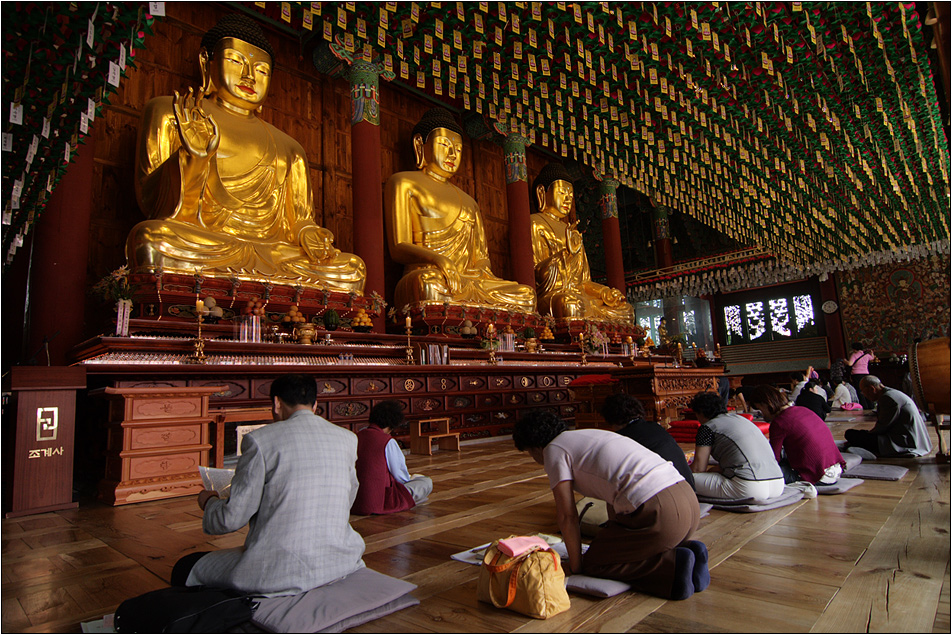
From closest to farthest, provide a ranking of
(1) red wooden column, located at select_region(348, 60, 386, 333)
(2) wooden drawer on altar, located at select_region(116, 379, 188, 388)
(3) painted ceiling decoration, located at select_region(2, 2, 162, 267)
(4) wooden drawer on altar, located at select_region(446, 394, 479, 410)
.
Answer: (3) painted ceiling decoration, located at select_region(2, 2, 162, 267), (2) wooden drawer on altar, located at select_region(116, 379, 188, 388), (4) wooden drawer on altar, located at select_region(446, 394, 479, 410), (1) red wooden column, located at select_region(348, 60, 386, 333)

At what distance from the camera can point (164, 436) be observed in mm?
3201

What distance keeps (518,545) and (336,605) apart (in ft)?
1.54

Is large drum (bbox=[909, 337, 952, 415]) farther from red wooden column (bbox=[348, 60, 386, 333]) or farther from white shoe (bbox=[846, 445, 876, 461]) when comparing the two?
red wooden column (bbox=[348, 60, 386, 333])

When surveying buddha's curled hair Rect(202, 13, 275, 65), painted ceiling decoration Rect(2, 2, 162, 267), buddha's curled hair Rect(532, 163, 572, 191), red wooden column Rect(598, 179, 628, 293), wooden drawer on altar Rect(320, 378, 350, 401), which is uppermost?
buddha's curled hair Rect(202, 13, 275, 65)

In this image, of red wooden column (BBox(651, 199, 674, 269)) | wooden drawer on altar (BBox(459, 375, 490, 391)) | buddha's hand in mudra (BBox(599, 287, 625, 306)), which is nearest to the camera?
wooden drawer on altar (BBox(459, 375, 490, 391))

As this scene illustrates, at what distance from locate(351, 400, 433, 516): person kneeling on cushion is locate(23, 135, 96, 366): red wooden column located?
3.48 m

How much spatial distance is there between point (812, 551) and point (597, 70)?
541 cm

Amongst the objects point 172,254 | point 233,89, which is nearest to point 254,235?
point 172,254

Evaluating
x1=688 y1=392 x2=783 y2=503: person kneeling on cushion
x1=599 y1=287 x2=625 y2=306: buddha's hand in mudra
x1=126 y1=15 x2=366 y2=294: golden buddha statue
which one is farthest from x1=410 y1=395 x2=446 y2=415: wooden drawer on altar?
x1=599 y1=287 x2=625 y2=306: buddha's hand in mudra

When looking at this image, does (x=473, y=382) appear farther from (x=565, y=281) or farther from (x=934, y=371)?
(x=565, y=281)

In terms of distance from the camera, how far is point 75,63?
200 centimetres

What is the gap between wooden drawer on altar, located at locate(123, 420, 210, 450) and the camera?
308 cm

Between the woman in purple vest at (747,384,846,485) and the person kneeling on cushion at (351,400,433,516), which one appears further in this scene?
the woman in purple vest at (747,384,846,485)

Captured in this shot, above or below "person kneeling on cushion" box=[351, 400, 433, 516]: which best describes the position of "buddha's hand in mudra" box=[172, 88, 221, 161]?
above
